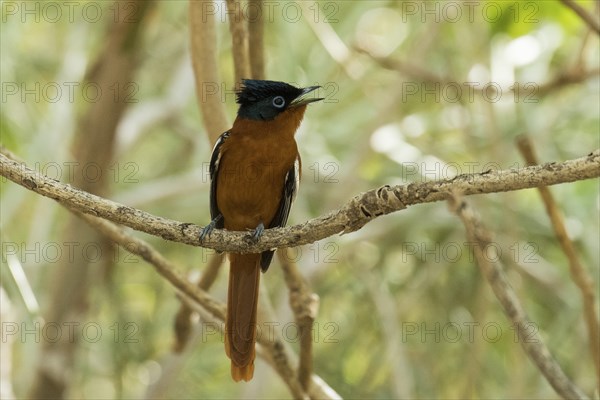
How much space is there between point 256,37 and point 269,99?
0.44 metres

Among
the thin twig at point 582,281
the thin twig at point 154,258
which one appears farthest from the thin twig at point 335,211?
the thin twig at point 582,281

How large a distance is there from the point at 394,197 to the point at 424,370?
10.9 ft

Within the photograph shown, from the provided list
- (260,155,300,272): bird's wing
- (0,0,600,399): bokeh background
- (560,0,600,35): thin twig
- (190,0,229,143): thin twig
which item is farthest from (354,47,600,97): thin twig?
(190,0,229,143): thin twig

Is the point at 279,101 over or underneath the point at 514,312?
over

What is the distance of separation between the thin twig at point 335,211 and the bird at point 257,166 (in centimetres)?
84

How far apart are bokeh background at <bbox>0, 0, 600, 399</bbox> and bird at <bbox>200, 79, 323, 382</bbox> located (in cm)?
62

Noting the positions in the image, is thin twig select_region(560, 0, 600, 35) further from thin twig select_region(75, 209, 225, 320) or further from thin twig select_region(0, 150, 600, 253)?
thin twig select_region(75, 209, 225, 320)

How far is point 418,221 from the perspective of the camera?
5.45 metres

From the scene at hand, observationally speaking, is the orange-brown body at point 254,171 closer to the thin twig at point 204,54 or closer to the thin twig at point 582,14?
the thin twig at point 204,54

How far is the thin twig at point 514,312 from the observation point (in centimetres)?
325

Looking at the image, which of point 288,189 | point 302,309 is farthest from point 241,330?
point 288,189

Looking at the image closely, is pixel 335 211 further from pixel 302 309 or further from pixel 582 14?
pixel 582 14

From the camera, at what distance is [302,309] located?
3.57m

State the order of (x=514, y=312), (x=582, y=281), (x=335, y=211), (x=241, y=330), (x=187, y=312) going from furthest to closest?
(x=187, y=312)
(x=241, y=330)
(x=582, y=281)
(x=514, y=312)
(x=335, y=211)
